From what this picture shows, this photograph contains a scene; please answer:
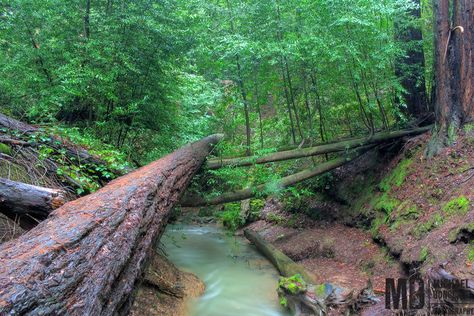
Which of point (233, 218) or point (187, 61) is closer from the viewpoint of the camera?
point (187, 61)

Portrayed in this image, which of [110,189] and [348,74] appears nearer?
[110,189]

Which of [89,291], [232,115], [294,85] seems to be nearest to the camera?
[89,291]

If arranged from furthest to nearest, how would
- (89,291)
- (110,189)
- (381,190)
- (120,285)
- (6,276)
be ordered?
1. (381,190)
2. (110,189)
3. (120,285)
4. (89,291)
5. (6,276)

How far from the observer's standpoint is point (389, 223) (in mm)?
6375

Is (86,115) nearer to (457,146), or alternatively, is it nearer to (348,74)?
(348,74)

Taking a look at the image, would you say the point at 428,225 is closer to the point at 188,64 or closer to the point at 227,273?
the point at 227,273

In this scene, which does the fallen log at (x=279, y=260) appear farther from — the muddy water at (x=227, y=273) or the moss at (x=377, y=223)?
the moss at (x=377, y=223)

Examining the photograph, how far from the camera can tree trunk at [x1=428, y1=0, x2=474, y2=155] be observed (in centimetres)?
645

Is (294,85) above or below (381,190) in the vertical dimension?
above

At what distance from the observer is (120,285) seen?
285 centimetres

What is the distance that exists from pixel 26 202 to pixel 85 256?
1440 mm

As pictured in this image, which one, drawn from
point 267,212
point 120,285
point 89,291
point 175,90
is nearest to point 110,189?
point 120,285

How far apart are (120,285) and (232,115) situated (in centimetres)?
901

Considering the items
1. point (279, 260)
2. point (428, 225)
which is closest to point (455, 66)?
point (428, 225)
